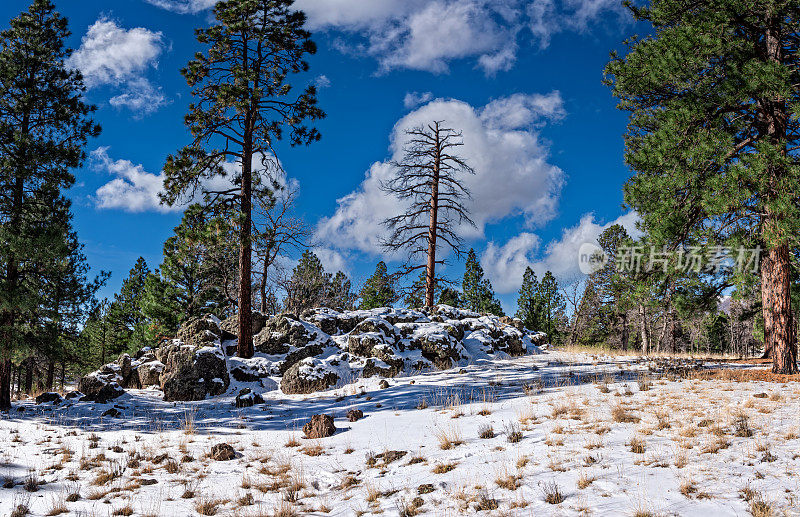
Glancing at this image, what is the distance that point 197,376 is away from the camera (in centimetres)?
1396

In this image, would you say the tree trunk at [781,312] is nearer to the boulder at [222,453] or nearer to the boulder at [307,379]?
the boulder at [307,379]

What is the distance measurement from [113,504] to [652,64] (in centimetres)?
1583

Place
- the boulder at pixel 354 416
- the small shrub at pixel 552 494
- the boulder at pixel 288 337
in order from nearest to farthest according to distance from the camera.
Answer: the small shrub at pixel 552 494, the boulder at pixel 354 416, the boulder at pixel 288 337

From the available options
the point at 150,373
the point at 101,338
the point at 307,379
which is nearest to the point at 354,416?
the point at 307,379

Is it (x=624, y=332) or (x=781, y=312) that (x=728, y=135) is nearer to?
(x=781, y=312)

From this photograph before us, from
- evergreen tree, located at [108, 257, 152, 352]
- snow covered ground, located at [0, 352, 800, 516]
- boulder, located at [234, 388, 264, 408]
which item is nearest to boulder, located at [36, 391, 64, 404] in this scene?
snow covered ground, located at [0, 352, 800, 516]

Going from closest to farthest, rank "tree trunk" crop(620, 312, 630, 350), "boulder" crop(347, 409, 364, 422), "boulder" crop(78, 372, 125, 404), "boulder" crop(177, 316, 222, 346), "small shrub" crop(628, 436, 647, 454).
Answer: "small shrub" crop(628, 436, 647, 454) < "boulder" crop(347, 409, 364, 422) < "boulder" crop(78, 372, 125, 404) < "boulder" crop(177, 316, 222, 346) < "tree trunk" crop(620, 312, 630, 350)

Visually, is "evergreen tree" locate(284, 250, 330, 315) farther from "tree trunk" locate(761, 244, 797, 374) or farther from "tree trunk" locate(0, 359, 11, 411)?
"tree trunk" locate(761, 244, 797, 374)

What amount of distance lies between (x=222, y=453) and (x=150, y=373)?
10242 mm

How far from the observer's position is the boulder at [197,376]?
44.9 feet

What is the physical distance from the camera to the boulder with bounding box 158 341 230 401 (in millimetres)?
13672

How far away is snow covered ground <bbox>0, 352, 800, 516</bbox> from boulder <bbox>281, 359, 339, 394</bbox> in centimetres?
246

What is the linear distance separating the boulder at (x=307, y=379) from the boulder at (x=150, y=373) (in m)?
5.26

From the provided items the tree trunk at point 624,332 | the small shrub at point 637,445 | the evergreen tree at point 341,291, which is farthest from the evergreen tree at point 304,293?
the tree trunk at point 624,332
